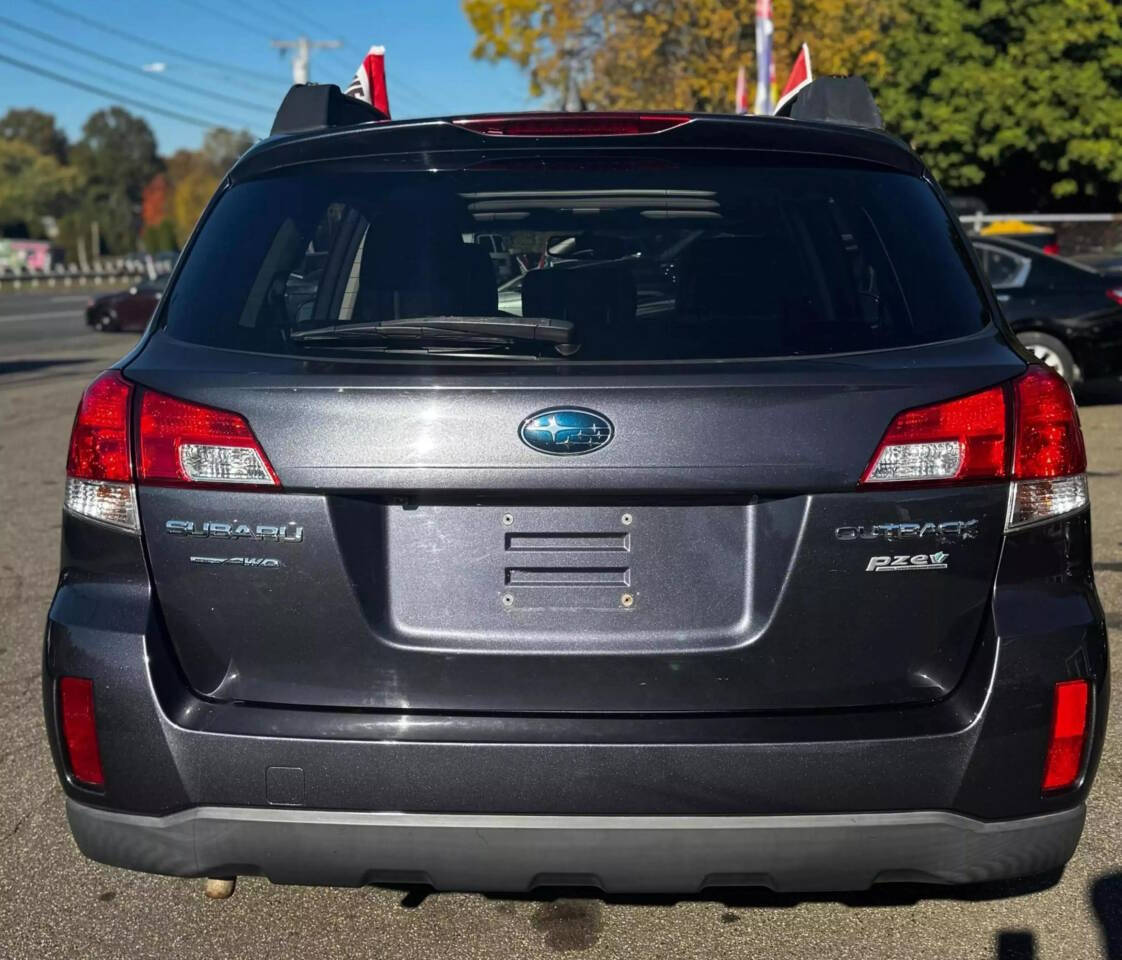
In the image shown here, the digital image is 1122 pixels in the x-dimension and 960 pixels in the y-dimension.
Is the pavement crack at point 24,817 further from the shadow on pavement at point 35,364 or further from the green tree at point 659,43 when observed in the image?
the green tree at point 659,43

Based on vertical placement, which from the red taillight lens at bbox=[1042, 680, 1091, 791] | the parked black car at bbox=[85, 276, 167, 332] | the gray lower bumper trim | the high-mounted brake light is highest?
the high-mounted brake light

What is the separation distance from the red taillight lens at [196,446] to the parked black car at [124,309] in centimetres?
2726

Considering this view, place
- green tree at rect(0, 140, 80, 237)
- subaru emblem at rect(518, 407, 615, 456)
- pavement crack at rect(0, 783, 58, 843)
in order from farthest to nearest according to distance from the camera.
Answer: green tree at rect(0, 140, 80, 237)
pavement crack at rect(0, 783, 58, 843)
subaru emblem at rect(518, 407, 615, 456)

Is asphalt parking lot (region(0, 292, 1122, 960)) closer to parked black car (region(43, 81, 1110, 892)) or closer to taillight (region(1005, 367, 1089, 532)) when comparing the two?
parked black car (region(43, 81, 1110, 892))

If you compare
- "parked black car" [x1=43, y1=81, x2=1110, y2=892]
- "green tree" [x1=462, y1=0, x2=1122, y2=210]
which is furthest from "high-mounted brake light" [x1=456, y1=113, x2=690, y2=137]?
"green tree" [x1=462, y1=0, x2=1122, y2=210]

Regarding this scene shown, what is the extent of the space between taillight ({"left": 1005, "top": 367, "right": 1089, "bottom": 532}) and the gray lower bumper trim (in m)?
0.57

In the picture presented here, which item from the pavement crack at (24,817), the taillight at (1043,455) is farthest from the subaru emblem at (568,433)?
the pavement crack at (24,817)

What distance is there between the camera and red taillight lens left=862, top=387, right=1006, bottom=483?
105 inches

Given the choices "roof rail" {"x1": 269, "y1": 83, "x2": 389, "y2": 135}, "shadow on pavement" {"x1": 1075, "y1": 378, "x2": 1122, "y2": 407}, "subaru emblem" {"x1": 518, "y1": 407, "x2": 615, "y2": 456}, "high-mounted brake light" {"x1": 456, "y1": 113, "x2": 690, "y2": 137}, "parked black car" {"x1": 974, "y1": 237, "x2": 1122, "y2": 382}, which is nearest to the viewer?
"subaru emblem" {"x1": 518, "y1": 407, "x2": 615, "y2": 456}

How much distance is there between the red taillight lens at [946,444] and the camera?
A: 8.76 feet

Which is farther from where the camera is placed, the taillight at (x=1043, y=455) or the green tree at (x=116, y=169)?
the green tree at (x=116, y=169)

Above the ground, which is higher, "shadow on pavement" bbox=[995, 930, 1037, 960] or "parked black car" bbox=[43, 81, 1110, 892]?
"parked black car" bbox=[43, 81, 1110, 892]

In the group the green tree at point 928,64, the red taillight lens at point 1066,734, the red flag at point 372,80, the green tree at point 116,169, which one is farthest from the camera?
the green tree at point 116,169

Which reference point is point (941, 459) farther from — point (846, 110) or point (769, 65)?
point (769, 65)
